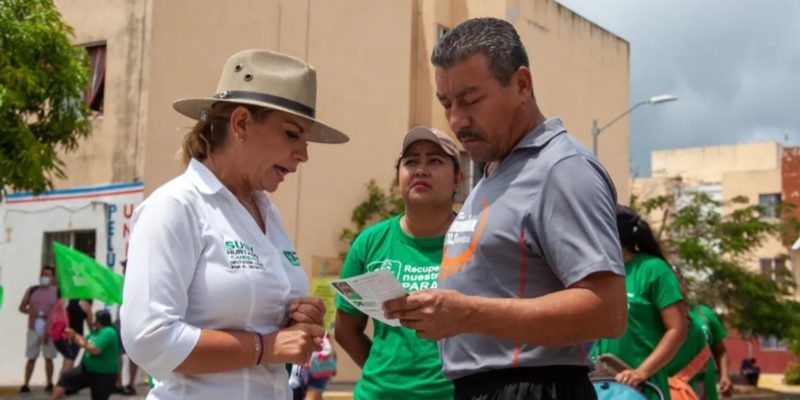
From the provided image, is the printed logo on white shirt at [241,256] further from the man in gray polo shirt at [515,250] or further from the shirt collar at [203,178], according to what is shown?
the man in gray polo shirt at [515,250]

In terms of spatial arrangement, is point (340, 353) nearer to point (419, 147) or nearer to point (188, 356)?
point (419, 147)

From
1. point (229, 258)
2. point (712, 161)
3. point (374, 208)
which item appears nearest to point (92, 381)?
point (229, 258)

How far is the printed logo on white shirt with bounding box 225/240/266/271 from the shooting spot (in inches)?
120

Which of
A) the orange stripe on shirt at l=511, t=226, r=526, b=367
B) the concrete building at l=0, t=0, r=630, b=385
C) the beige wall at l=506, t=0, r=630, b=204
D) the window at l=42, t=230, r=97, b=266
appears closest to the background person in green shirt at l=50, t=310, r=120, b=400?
the concrete building at l=0, t=0, r=630, b=385

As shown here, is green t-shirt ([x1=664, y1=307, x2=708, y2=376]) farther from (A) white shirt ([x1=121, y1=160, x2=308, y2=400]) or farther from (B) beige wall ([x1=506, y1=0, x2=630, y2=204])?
(B) beige wall ([x1=506, y1=0, x2=630, y2=204])

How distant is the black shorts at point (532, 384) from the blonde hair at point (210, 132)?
112 centimetres

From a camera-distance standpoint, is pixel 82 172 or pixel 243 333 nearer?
pixel 243 333

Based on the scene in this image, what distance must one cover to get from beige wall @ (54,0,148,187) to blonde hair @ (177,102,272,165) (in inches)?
638

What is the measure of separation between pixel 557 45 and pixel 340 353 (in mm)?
11408

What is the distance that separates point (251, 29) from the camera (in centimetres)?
2134

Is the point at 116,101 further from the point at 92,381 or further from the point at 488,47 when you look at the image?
the point at 488,47

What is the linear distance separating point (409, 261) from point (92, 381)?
8062 mm

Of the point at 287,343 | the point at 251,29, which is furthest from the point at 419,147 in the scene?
the point at 251,29

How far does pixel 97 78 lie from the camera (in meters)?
19.9
